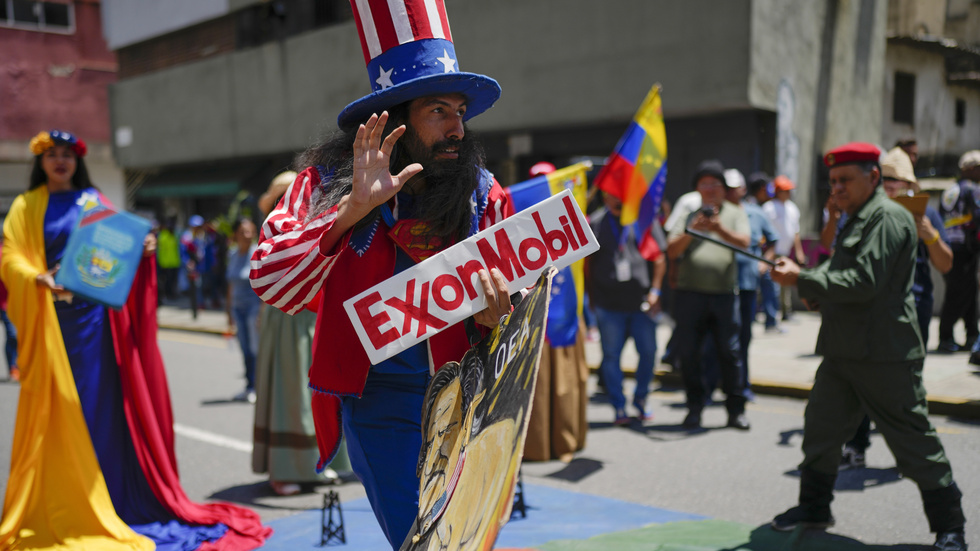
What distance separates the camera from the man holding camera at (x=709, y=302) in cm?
627

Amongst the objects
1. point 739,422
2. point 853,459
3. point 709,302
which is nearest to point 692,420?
point 739,422

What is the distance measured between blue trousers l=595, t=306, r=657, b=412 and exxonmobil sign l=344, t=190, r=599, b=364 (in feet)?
14.6

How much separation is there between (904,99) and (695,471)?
13726 millimetres

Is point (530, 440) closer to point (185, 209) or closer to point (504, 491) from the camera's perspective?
point (504, 491)

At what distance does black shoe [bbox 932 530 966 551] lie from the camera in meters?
3.56

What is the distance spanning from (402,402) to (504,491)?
67 centimetres

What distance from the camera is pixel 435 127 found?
2.28 metres

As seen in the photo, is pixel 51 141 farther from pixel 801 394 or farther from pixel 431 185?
pixel 801 394

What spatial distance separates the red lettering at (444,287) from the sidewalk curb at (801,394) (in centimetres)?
431

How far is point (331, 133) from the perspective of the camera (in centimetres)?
247

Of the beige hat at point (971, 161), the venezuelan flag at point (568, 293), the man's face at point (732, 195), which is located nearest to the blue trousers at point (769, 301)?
the beige hat at point (971, 161)

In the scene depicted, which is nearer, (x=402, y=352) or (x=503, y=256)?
(x=503, y=256)

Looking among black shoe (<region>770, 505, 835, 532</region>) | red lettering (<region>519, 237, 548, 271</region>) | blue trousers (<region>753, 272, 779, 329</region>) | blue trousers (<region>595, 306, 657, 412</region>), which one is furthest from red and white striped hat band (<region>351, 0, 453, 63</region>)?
blue trousers (<region>753, 272, 779, 329</region>)

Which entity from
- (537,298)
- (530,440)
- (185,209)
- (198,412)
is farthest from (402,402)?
(185,209)
